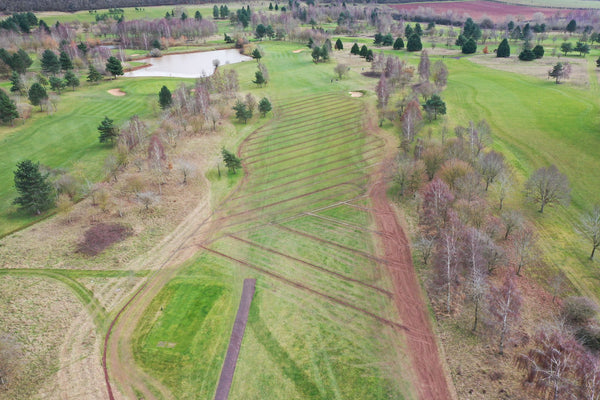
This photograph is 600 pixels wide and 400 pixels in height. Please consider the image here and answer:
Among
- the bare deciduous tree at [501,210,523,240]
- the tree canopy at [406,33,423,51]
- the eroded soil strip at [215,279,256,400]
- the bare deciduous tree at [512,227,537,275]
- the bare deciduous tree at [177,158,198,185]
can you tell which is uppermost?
the tree canopy at [406,33,423,51]

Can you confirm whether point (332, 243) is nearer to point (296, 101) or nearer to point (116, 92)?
point (296, 101)

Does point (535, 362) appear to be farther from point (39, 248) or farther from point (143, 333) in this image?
point (39, 248)

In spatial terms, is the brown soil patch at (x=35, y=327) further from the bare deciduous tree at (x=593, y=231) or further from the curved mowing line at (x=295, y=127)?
the bare deciduous tree at (x=593, y=231)

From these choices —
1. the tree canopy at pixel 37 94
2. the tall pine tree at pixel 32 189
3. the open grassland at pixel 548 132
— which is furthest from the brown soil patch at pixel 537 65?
the tree canopy at pixel 37 94

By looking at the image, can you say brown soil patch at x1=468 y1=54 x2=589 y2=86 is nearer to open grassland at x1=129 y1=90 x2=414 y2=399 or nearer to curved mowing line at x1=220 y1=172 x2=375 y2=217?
curved mowing line at x1=220 y1=172 x2=375 y2=217

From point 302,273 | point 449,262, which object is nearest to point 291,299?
point 302,273

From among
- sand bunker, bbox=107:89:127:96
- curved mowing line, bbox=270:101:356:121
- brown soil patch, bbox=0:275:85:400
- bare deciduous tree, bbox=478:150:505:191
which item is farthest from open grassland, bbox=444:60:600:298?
sand bunker, bbox=107:89:127:96

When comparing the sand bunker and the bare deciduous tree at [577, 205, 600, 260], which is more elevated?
the sand bunker
